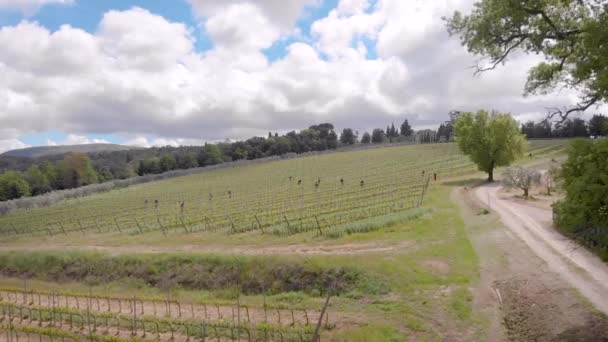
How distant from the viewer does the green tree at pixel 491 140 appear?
60219mm

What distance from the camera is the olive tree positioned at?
Answer: 44.9m

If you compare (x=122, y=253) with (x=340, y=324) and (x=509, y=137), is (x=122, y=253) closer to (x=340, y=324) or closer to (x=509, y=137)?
(x=340, y=324)

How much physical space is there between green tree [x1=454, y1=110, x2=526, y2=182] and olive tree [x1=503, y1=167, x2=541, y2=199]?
14475 mm

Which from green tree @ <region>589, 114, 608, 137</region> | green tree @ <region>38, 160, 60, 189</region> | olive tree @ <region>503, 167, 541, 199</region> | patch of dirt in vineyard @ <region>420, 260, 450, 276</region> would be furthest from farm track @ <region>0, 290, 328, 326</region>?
green tree @ <region>38, 160, 60, 189</region>

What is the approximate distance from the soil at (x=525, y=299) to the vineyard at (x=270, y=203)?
11951 mm

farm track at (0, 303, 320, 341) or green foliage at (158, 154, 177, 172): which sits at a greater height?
green foliage at (158, 154, 177, 172)

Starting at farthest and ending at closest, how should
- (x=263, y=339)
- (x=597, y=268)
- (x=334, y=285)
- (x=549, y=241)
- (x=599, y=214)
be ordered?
(x=549, y=241)
(x=334, y=285)
(x=597, y=268)
(x=263, y=339)
(x=599, y=214)

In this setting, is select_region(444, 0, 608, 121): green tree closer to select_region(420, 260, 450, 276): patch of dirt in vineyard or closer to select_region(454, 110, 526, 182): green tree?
select_region(420, 260, 450, 276): patch of dirt in vineyard

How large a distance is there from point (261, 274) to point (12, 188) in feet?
413

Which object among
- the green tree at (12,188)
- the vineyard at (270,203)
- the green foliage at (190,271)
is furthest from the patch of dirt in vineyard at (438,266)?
the green tree at (12,188)

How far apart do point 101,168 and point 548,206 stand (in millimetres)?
156693

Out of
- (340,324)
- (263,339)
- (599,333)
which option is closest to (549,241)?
(599,333)

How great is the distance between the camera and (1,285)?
3162 cm

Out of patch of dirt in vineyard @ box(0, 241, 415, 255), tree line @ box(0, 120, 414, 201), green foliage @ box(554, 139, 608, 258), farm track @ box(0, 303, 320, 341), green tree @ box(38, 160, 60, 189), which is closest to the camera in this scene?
green foliage @ box(554, 139, 608, 258)
